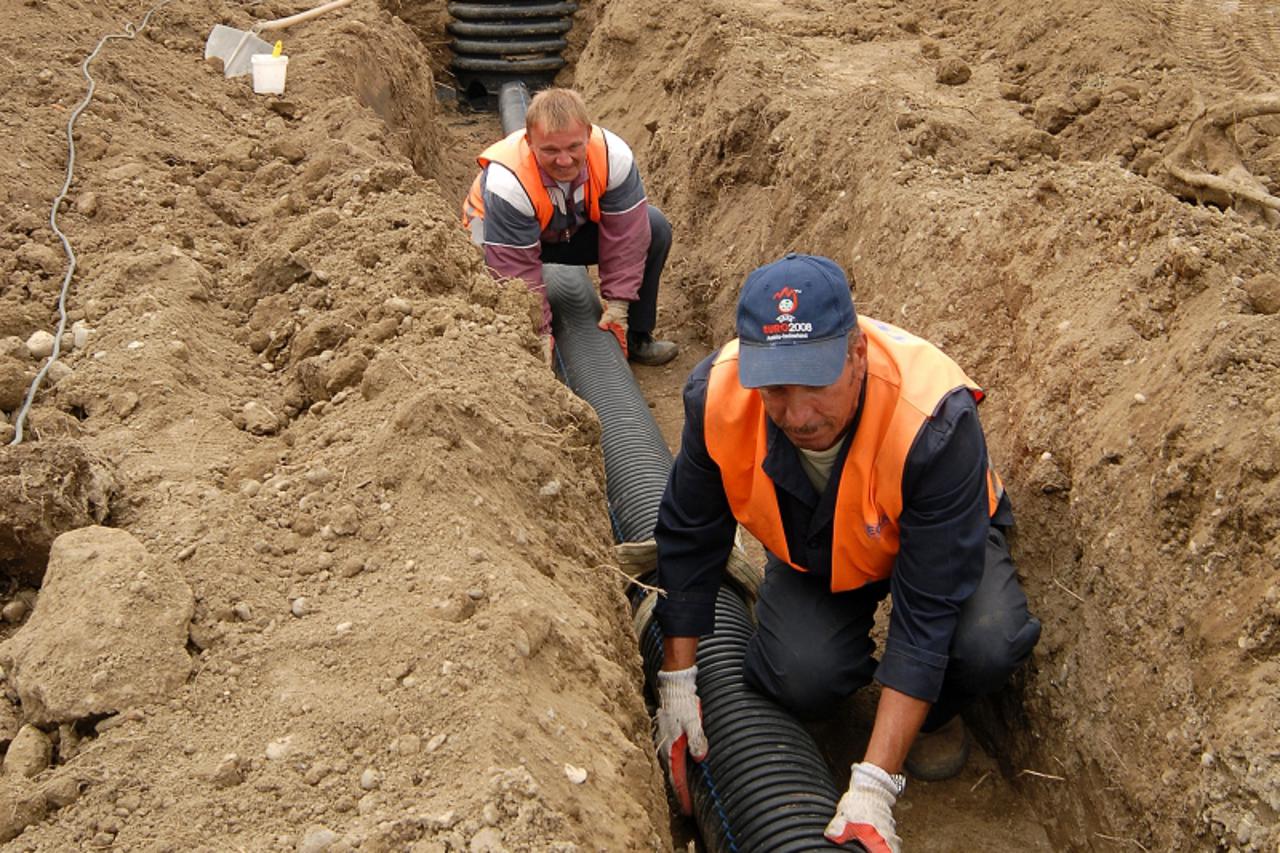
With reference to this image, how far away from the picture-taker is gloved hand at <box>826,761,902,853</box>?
2.57 m

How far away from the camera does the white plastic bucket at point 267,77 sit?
579 centimetres

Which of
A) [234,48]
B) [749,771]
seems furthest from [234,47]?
[749,771]

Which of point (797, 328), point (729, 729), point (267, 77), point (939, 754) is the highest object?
point (797, 328)

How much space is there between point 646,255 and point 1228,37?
334 cm

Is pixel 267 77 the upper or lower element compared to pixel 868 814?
upper

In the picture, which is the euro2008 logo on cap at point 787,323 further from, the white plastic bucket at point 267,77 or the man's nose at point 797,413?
the white plastic bucket at point 267,77

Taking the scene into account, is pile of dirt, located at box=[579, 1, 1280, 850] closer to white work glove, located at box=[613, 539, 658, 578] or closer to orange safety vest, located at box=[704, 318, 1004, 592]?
orange safety vest, located at box=[704, 318, 1004, 592]

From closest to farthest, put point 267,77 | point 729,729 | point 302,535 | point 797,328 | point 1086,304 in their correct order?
point 797,328 → point 302,535 → point 729,729 → point 1086,304 → point 267,77

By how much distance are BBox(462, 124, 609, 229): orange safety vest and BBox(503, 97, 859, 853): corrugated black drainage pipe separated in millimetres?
945

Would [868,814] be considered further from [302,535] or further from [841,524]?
[302,535]

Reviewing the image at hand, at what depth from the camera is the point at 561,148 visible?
4527 millimetres

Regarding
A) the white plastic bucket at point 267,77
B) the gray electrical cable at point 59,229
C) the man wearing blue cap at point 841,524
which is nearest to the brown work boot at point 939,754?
the man wearing blue cap at point 841,524

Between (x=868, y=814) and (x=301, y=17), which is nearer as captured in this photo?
(x=868, y=814)

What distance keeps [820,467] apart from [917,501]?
28cm
